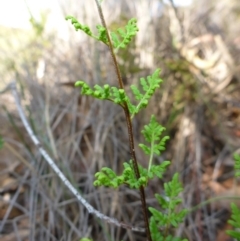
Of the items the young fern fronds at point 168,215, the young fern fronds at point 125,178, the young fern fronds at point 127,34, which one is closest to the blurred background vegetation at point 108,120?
the young fern fronds at point 168,215

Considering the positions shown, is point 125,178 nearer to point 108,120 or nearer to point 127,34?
point 127,34

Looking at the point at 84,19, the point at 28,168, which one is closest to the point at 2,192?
the point at 28,168

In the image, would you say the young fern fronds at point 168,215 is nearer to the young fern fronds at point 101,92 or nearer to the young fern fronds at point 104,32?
the young fern fronds at point 101,92

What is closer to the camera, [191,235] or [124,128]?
[191,235]

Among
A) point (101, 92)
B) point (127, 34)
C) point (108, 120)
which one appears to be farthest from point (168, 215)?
point (108, 120)

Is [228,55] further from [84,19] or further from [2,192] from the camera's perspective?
[2,192]

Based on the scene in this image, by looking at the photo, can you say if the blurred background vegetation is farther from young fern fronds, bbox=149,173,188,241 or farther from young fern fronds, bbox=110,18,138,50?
young fern fronds, bbox=110,18,138,50

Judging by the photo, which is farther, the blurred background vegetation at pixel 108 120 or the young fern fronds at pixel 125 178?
the blurred background vegetation at pixel 108 120

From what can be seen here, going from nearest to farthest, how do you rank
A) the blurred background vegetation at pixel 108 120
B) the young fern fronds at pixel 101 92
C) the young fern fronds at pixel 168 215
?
the young fern fronds at pixel 101 92 < the young fern fronds at pixel 168 215 < the blurred background vegetation at pixel 108 120
